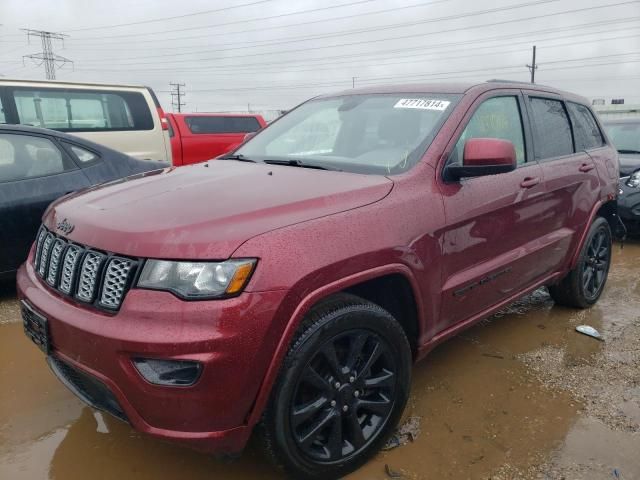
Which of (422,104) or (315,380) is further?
(422,104)

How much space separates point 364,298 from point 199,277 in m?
0.85

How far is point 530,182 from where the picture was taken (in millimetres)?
3219

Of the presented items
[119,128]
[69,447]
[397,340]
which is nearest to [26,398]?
[69,447]

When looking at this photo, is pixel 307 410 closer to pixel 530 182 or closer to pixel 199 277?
pixel 199 277

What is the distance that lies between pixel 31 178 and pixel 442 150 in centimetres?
337

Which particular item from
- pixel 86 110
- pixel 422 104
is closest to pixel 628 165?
pixel 422 104

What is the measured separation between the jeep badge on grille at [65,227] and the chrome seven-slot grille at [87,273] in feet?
0.15

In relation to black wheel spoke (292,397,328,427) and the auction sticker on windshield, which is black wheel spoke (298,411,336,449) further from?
the auction sticker on windshield

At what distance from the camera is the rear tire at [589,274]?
4.14 meters

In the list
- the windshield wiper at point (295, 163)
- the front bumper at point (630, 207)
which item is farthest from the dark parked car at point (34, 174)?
the front bumper at point (630, 207)

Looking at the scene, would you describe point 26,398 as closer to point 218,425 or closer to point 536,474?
point 218,425

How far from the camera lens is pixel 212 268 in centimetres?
188

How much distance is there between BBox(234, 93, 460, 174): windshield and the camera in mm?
2752

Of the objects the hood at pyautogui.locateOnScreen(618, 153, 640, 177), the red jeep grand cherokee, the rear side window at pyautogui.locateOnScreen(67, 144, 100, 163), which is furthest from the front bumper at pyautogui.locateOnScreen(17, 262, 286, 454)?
the hood at pyautogui.locateOnScreen(618, 153, 640, 177)
